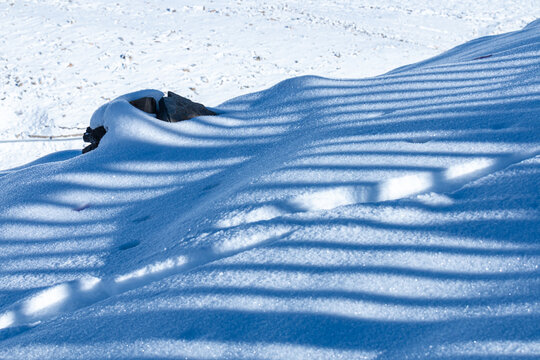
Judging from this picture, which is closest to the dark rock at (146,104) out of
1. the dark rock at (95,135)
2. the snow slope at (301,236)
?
the dark rock at (95,135)

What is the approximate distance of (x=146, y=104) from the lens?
3670mm

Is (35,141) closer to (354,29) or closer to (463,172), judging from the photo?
(463,172)

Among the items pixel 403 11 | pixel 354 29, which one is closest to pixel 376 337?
pixel 354 29

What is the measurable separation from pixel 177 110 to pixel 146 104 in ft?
1.00

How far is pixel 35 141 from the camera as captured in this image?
6344 millimetres

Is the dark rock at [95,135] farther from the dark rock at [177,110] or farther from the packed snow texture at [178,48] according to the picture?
the packed snow texture at [178,48]

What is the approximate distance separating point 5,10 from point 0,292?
1110 cm

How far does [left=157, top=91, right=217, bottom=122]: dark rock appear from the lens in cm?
350

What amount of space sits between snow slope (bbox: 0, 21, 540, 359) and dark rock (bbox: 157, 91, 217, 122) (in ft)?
0.94

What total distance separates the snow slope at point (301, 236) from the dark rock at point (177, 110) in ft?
0.94

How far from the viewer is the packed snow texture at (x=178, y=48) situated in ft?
24.4

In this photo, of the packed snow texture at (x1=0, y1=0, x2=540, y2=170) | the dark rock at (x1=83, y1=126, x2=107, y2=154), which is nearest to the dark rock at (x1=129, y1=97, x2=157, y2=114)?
the dark rock at (x1=83, y1=126, x2=107, y2=154)

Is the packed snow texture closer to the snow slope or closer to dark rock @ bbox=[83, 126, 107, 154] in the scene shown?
dark rock @ bbox=[83, 126, 107, 154]

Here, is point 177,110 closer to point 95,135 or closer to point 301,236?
point 95,135
